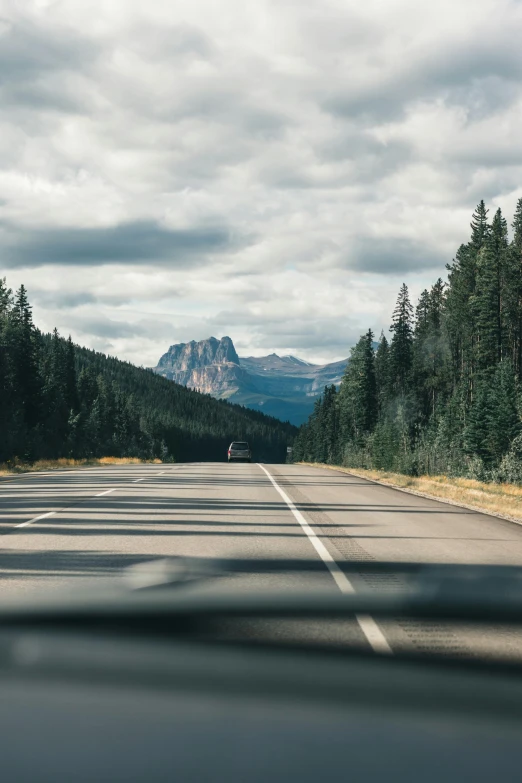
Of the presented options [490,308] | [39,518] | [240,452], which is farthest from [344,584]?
[490,308]

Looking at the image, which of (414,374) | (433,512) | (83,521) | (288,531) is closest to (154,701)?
(288,531)

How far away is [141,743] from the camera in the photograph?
142 inches

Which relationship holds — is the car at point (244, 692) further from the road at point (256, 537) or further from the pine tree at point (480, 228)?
the pine tree at point (480, 228)

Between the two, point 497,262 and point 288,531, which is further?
point 497,262

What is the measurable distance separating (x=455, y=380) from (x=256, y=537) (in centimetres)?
7885

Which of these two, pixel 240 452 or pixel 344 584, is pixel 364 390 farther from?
pixel 344 584

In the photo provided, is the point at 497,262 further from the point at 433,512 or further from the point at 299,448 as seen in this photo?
the point at 299,448

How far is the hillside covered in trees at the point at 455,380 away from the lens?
50688 millimetres

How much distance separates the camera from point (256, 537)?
1152 centimetres

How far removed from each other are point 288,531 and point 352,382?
92007 mm

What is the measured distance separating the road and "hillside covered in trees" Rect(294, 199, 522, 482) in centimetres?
2744

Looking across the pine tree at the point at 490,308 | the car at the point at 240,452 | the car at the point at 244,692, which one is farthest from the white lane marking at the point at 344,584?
the pine tree at the point at 490,308

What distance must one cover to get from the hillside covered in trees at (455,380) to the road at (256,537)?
27.4 m

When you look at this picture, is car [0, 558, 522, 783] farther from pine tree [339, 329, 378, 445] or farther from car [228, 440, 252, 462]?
pine tree [339, 329, 378, 445]
